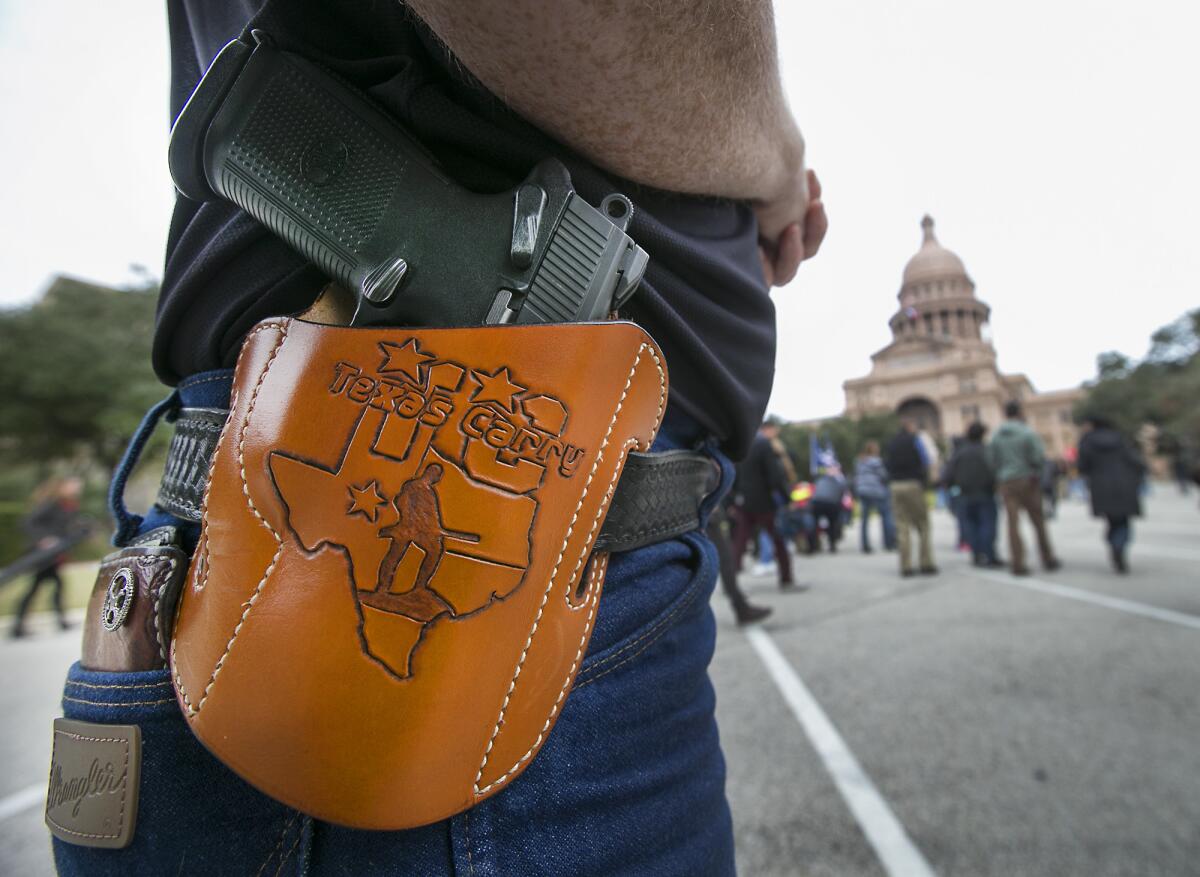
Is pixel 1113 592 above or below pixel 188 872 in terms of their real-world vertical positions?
below

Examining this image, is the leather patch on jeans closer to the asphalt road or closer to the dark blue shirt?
the dark blue shirt

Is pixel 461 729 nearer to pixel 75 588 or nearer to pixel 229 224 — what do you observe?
pixel 229 224

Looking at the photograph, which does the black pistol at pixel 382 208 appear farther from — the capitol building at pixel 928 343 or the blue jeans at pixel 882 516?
the blue jeans at pixel 882 516

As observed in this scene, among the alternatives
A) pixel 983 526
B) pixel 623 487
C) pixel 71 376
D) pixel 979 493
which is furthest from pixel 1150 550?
pixel 71 376

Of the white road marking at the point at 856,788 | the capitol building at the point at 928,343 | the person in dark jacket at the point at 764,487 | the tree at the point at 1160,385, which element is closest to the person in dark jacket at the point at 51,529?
the person in dark jacket at the point at 764,487

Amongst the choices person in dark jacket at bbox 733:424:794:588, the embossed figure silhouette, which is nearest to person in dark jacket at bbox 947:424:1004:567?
person in dark jacket at bbox 733:424:794:588

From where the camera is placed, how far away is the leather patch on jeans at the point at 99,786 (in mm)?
520

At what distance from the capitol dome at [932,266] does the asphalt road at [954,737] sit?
1.58 meters

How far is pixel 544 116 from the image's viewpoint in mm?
632

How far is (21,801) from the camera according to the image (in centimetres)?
243

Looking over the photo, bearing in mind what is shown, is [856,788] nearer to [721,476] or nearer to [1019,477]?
[721,476]

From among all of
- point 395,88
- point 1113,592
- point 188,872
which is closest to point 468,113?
point 395,88

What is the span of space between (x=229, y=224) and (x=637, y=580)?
603mm

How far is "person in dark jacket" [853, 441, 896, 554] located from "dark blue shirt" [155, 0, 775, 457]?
7167mm
